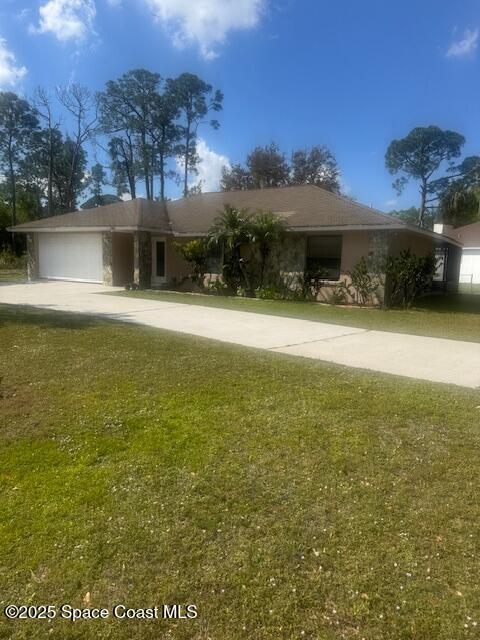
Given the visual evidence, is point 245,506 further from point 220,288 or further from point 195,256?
point 195,256

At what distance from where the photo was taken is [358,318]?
11.0m

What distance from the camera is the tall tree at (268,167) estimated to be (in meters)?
38.0

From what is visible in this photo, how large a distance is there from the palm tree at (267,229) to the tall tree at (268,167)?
946 inches

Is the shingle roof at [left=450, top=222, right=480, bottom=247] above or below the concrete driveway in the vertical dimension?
above

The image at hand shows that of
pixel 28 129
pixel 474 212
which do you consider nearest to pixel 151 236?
pixel 28 129

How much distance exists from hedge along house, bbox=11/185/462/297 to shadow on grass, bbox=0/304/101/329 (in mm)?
7388

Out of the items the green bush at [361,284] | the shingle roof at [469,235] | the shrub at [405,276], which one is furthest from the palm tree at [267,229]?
the shingle roof at [469,235]

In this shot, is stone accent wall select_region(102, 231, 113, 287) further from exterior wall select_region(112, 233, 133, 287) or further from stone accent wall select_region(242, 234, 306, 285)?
stone accent wall select_region(242, 234, 306, 285)

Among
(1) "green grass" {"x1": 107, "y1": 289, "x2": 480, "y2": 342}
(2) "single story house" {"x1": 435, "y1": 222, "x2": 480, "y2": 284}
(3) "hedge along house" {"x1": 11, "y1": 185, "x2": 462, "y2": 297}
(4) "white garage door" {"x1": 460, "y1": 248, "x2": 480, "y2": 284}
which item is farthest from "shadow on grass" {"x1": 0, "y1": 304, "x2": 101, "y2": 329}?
(4) "white garage door" {"x1": 460, "y1": 248, "x2": 480, "y2": 284}

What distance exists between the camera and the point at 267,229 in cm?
1468

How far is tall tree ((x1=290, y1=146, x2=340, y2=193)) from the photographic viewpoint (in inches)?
1545

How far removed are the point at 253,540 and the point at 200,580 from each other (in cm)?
41

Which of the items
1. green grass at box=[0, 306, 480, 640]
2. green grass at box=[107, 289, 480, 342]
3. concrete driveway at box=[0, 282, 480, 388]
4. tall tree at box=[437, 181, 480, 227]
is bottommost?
green grass at box=[0, 306, 480, 640]

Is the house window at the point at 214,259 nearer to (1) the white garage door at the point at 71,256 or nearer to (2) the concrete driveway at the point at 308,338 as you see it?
(2) the concrete driveway at the point at 308,338
